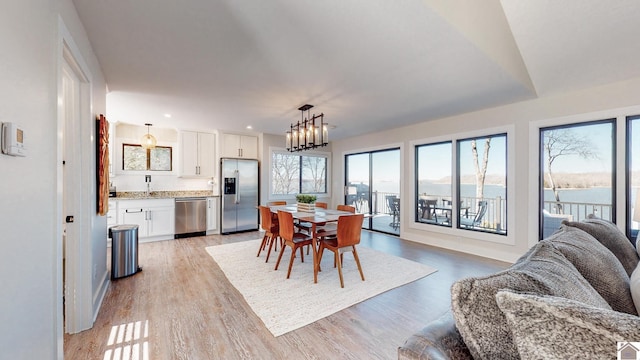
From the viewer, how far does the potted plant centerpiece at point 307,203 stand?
375 centimetres

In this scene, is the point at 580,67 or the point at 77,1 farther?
the point at 580,67

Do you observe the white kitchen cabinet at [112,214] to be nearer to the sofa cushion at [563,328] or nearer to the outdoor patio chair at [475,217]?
the sofa cushion at [563,328]

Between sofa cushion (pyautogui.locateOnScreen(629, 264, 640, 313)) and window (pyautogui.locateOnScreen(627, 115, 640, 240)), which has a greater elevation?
window (pyautogui.locateOnScreen(627, 115, 640, 240))

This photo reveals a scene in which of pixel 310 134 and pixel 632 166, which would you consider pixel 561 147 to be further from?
pixel 310 134

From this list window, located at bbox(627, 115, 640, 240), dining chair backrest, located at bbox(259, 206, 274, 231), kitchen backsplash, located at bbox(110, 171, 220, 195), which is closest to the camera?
window, located at bbox(627, 115, 640, 240)

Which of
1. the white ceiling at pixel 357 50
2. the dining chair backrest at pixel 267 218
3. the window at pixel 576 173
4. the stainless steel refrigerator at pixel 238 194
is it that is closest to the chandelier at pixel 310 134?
the white ceiling at pixel 357 50

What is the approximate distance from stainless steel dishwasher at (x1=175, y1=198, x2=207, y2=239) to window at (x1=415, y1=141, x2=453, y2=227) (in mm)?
4560

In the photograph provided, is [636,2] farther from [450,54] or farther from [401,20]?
[401,20]

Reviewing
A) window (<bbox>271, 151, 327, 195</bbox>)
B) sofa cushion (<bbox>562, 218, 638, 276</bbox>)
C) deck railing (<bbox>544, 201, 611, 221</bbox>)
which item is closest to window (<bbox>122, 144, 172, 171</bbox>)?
window (<bbox>271, 151, 327, 195</bbox>)

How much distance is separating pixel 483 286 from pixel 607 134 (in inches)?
160

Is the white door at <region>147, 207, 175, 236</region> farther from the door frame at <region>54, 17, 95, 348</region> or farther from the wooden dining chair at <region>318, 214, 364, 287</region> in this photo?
the wooden dining chair at <region>318, 214, 364, 287</region>

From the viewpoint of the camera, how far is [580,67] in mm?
2773

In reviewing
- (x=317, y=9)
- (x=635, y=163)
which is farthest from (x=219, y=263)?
(x=635, y=163)

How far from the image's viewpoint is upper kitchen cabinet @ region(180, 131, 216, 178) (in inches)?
216
